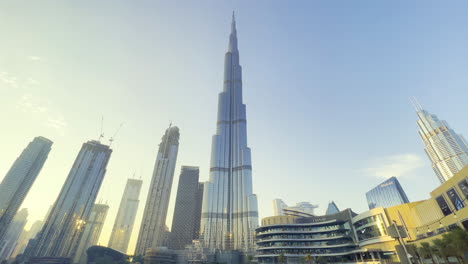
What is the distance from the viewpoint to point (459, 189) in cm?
5244

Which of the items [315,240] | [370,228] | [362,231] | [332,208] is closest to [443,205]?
[370,228]

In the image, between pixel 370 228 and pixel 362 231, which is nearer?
pixel 370 228

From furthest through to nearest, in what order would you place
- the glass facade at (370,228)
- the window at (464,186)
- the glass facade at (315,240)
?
1. the glass facade at (315,240)
2. the glass facade at (370,228)
3. the window at (464,186)

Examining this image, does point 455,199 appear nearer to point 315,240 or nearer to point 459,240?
point 459,240

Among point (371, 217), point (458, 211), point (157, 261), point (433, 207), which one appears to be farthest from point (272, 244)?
point (157, 261)

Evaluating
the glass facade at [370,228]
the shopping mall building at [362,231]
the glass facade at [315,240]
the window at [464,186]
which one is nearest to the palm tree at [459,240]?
the shopping mall building at [362,231]

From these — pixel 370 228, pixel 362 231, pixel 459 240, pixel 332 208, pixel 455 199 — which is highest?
pixel 332 208

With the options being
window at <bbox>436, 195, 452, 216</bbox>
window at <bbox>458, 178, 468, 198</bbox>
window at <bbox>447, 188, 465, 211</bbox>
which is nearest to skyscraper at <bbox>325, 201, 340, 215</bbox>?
window at <bbox>436, 195, 452, 216</bbox>

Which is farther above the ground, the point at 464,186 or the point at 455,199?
the point at 464,186

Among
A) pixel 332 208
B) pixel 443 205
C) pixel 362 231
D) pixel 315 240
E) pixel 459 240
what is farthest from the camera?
pixel 332 208

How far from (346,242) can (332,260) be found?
36.5ft

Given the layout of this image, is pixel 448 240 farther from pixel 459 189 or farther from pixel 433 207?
pixel 433 207

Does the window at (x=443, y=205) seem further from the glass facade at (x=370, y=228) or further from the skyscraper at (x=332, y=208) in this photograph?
the skyscraper at (x=332, y=208)

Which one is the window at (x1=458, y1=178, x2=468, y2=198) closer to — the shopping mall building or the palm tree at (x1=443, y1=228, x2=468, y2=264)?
the shopping mall building
